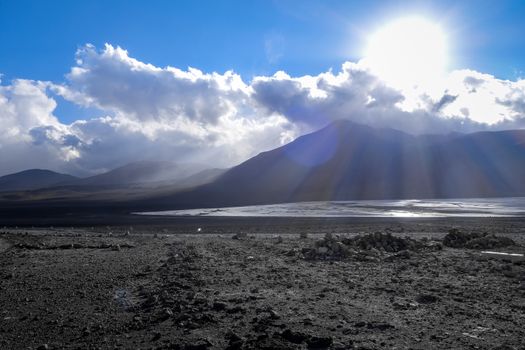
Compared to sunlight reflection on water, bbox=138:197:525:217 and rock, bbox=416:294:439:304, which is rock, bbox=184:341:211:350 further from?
sunlight reflection on water, bbox=138:197:525:217

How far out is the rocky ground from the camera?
23.7 feet

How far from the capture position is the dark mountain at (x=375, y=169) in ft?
367

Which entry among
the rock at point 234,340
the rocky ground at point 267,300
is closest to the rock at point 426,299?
the rocky ground at point 267,300

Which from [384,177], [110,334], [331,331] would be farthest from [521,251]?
[384,177]

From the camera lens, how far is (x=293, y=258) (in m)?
15.9

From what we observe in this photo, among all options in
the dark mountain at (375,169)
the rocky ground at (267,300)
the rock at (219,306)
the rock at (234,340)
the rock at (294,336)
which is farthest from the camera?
the dark mountain at (375,169)

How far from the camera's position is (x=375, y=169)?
13925 centimetres

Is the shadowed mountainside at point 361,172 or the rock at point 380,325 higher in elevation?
the shadowed mountainside at point 361,172

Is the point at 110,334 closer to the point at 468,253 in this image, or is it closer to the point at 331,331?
the point at 331,331

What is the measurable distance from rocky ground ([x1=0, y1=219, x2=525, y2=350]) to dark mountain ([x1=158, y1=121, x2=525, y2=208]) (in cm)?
8303

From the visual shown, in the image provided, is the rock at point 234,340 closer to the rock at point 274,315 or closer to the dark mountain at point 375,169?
the rock at point 274,315

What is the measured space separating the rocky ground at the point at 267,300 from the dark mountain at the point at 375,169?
272 ft

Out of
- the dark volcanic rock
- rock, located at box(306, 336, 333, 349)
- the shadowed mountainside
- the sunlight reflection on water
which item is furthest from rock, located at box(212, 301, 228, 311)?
the shadowed mountainside

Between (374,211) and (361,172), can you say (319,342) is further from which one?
(361,172)
